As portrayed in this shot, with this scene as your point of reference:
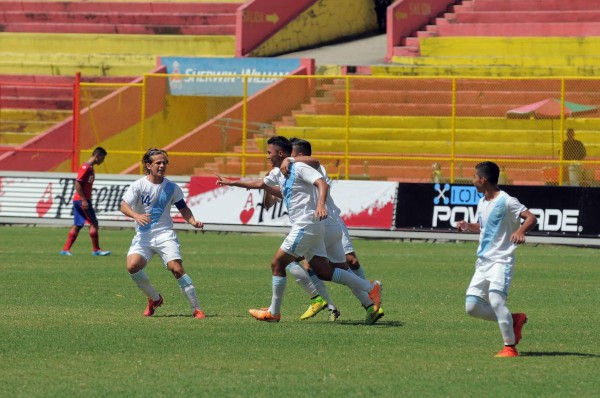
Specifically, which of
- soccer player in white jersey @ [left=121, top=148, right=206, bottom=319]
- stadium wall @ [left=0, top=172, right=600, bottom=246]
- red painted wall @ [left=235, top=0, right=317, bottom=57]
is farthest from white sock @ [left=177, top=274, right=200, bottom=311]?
red painted wall @ [left=235, top=0, right=317, bottom=57]

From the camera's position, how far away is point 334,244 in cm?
1373

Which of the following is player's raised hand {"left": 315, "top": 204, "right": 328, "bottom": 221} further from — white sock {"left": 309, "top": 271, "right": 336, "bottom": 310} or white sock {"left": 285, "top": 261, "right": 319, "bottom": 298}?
white sock {"left": 309, "top": 271, "right": 336, "bottom": 310}

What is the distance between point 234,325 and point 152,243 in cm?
148

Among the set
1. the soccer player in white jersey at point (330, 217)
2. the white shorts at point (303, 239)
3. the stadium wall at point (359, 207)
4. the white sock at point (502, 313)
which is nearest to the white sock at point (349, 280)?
the soccer player in white jersey at point (330, 217)

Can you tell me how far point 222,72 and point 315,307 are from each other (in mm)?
22657

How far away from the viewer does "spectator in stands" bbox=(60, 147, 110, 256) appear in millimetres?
22000

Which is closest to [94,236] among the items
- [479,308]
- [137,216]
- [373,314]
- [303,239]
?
[137,216]

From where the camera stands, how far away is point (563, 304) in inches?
605

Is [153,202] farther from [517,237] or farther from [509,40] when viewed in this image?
[509,40]

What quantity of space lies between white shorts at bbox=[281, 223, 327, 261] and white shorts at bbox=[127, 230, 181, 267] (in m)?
1.37

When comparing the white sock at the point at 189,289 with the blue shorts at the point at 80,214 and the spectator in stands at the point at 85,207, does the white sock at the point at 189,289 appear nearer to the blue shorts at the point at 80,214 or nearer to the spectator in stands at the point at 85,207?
the spectator in stands at the point at 85,207

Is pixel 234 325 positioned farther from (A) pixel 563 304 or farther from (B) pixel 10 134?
(B) pixel 10 134

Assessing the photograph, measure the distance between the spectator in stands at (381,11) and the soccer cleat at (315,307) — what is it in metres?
28.0

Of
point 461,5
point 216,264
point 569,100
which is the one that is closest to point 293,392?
point 216,264
